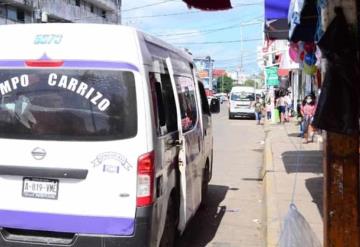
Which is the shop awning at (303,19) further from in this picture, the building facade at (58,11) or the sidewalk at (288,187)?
the building facade at (58,11)

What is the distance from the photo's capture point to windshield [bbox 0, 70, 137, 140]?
452 centimetres

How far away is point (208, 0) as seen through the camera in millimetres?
4805

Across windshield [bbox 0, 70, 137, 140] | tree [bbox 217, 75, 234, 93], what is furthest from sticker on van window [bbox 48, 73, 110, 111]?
tree [bbox 217, 75, 234, 93]

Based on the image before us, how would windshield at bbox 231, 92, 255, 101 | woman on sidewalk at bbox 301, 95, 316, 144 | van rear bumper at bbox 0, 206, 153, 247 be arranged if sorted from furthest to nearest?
windshield at bbox 231, 92, 255, 101 < woman on sidewalk at bbox 301, 95, 316, 144 < van rear bumper at bbox 0, 206, 153, 247

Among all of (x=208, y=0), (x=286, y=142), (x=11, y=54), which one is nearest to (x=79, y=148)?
(x=11, y=54)

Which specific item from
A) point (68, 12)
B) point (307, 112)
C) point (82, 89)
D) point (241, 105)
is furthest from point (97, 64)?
point (68, 12)

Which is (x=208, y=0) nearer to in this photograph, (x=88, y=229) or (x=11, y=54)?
(x=11, y=54)

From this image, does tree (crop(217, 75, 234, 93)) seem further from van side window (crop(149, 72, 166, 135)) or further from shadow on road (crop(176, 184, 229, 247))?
van side window (crop(149, 72, 166, 135))

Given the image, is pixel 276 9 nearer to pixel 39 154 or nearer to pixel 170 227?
pixel 170 227

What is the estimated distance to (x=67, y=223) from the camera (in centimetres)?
449

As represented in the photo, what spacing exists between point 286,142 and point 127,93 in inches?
594

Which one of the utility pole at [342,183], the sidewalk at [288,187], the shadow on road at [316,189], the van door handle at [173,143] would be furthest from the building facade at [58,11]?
the utility pole at [342,183]

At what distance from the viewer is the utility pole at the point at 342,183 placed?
401 cm

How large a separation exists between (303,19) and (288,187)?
3.57 m
